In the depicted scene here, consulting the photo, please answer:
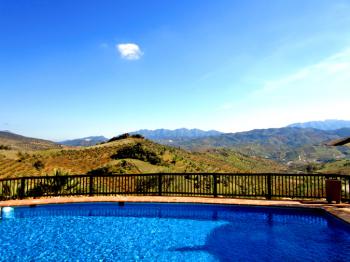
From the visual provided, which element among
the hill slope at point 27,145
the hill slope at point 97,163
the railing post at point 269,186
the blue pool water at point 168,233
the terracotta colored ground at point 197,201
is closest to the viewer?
the blue pool water at point 168,233

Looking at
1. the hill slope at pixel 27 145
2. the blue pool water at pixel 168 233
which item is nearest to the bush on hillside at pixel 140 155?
the blue pool water at pixel 168 233

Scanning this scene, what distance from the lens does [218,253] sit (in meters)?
8.82

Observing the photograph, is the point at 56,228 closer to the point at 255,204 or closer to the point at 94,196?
the point at 94,196

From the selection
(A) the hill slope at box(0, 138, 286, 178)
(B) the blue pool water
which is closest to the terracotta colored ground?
(B) the blue pool water

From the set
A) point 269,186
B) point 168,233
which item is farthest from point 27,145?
point 168,233

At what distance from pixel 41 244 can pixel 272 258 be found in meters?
6.46

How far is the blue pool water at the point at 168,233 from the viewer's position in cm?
870

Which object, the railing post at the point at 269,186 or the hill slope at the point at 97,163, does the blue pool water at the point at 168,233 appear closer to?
the railing post at the point at 269,186

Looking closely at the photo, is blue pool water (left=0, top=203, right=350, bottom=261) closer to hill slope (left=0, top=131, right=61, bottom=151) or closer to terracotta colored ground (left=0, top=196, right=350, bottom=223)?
terracotta colored ground (left=0, top=196, right=350, bottom=223)

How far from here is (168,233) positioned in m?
10.8

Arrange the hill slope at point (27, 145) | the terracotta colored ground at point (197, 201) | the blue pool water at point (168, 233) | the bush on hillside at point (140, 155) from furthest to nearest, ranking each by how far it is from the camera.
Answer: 1. the hill slope at point (27, 145)
2. the bush on hillside at point (140, 155)
3. the terracotta colored ground at point (197, 201)
4. the blue pool water at point (168, 233)

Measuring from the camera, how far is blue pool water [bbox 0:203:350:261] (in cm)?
870

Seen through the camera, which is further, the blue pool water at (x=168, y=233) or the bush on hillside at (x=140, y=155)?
the bush on hillside at (x=140, y=155)

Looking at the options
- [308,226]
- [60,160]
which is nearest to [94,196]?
[308,226]
